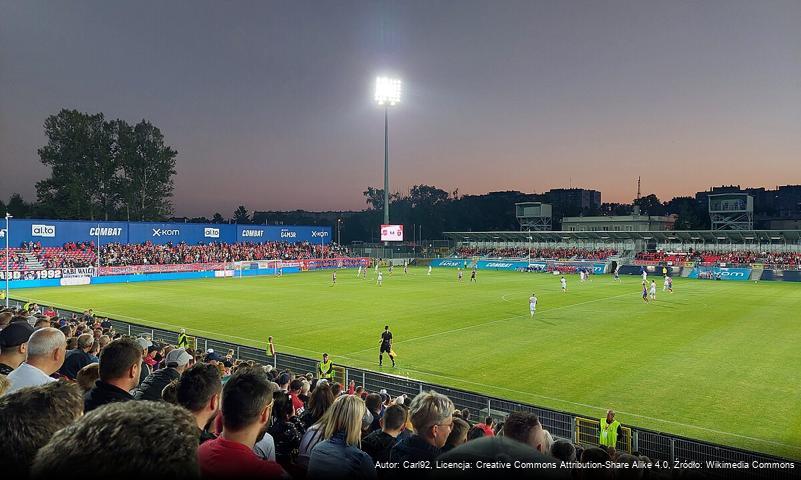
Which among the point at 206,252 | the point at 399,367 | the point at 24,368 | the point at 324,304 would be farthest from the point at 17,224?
the point at 24,368

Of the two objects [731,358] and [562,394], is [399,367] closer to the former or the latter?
[562,394]

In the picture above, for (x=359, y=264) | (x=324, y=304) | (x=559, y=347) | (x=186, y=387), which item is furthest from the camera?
(x=359, y=264)

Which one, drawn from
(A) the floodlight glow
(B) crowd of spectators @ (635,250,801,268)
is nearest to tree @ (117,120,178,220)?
(A) the floodlight glow

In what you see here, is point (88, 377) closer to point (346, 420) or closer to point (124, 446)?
point (346, 420)

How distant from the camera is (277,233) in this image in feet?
286

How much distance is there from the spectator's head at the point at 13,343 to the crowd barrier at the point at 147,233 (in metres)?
61.5

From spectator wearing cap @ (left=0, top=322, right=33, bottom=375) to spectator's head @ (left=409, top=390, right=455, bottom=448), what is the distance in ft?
15.5

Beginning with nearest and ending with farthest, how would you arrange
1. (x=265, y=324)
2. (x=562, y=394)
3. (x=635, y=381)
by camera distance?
(x=562, y=394) < (x=635, y=381) < (x=265, y=324)

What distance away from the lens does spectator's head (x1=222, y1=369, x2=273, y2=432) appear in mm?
3518

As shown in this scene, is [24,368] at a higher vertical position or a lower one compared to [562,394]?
higher

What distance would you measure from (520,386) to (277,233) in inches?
2914

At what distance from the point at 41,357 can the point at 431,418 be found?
Result: 4151 millimetres

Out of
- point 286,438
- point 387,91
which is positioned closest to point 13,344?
point 286,438

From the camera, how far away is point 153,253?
65750 mm
